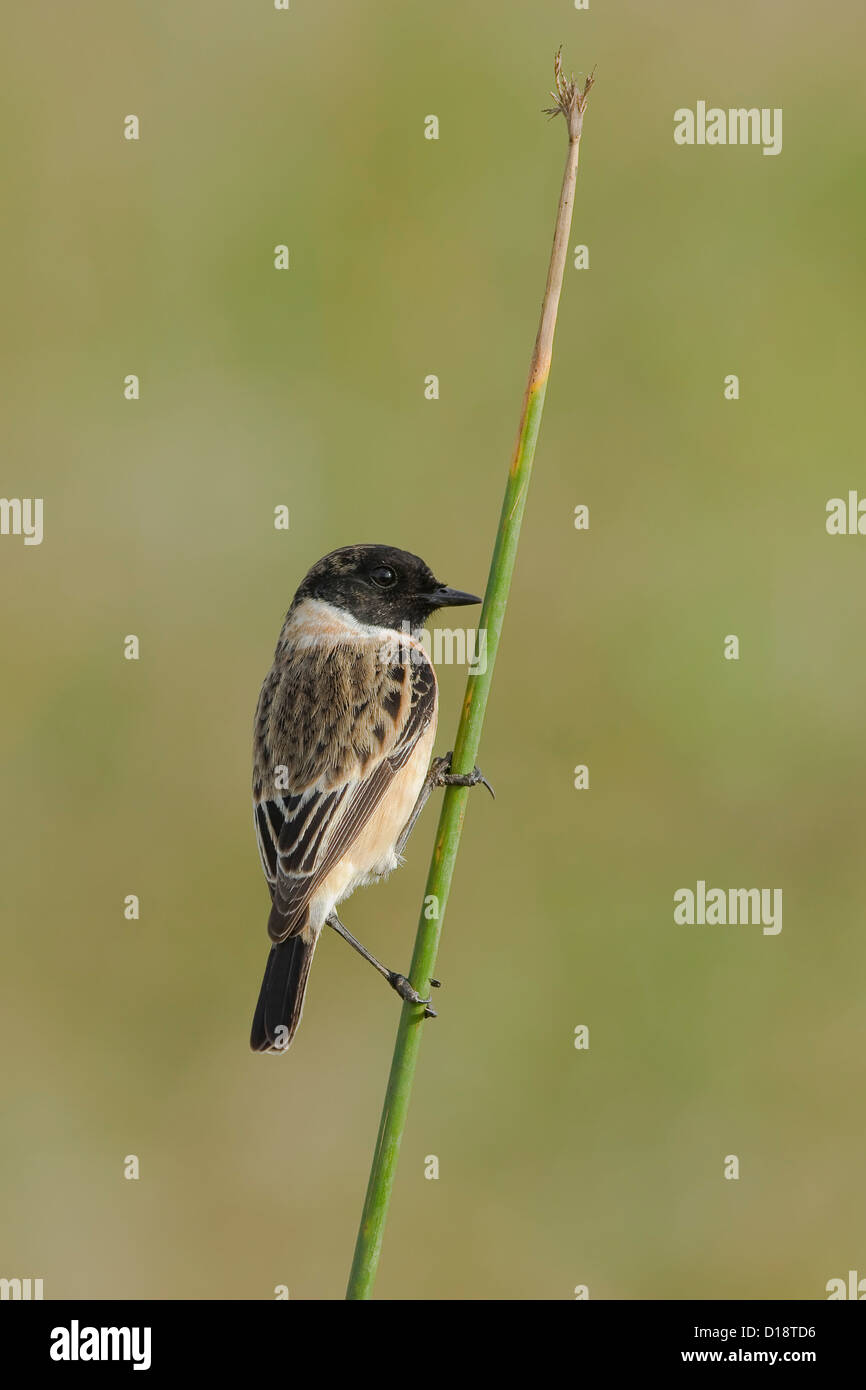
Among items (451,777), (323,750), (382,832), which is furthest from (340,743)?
(451,777)

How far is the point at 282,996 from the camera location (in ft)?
14.4

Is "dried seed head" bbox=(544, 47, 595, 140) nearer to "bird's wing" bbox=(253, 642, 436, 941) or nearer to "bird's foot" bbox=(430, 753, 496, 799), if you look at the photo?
"bird's foot" bbox=(430, 753, 496, 799)

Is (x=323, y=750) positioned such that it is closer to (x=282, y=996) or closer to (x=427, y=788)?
(x=427, y=788)

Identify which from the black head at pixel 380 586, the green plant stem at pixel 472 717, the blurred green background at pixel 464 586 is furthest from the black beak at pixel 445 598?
the blurred green background at pixel 464 586

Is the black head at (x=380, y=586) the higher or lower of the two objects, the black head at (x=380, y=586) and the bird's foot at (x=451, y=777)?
the higher

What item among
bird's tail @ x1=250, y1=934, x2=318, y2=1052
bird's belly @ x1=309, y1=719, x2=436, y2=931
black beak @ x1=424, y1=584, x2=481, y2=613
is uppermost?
black beak @ x1=424, y1=584, x2=481, y2=613

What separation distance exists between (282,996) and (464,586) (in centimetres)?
424

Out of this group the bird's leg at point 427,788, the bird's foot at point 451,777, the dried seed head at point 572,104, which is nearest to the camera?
the dried seed head at point 572,104

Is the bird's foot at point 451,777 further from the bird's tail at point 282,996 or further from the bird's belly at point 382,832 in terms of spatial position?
the bird's tail at point 282,996

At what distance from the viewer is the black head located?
16.5 ft

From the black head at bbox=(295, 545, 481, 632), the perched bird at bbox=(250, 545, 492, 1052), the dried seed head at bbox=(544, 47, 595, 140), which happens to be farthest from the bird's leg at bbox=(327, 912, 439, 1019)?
the dried seed head at bbox=(544, 47, 595, 140)

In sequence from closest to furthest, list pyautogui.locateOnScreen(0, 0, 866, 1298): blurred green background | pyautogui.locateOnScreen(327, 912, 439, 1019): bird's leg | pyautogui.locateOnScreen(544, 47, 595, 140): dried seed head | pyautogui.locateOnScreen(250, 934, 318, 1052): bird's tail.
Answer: pyautogui.locateOnScreen(544, 47, 595, 140): dried seed head → pyautogui.locateOnScreen(327, 912, 439, 1019): bird's leg → pyautogui.locateOnScreen(250, 934, 318, 1052): bird's tail → pyautogui.locateOnScreen(0, 0, 866, 1298): blurred green background

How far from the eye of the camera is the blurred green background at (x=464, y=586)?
7.70 meters

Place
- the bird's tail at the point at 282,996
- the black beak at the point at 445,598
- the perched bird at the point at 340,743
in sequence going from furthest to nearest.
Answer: the black beak at the point at 445,598 → the perched bird at the point at 340,743 → the bird's tail at the point at 282,996
